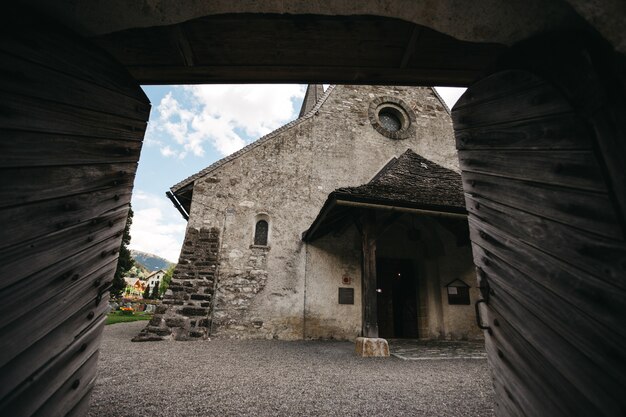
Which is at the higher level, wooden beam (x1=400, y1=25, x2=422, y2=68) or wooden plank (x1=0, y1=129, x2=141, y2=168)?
wooden beam (x1=400, y1=25, x2=422, y2=68)

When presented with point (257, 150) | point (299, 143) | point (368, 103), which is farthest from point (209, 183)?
point (368, 103)

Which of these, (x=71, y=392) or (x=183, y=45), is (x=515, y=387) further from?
(x=183, y=45)

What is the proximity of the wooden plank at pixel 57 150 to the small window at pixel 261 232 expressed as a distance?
252 inches

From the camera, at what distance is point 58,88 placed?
127cm

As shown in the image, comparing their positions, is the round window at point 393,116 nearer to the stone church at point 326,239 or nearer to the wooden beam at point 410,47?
the stone church at point 326,239

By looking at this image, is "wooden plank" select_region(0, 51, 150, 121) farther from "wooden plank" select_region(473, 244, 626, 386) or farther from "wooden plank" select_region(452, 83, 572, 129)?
"wooden plank" select_region(473, 244, 626, 386)

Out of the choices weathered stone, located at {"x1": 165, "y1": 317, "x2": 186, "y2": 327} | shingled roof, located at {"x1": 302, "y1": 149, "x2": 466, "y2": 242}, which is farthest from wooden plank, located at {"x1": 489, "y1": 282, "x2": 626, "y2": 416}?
weathered stone, located at {"x1": 165, "y1": 317, "x2": 186, "y2": 327}

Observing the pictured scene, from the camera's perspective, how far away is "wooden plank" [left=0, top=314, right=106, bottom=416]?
1.06m

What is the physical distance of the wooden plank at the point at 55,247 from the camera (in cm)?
104

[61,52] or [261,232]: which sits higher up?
[261,232]

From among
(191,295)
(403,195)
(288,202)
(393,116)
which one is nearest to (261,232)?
(288,202)

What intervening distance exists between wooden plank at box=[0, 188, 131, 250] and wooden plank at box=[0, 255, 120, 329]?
17cm

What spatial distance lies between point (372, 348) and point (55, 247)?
500cm

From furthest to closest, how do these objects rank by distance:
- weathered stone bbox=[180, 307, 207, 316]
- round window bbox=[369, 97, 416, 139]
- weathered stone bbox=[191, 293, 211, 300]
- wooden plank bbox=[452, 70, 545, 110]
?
round window bbox=[369, 97, 416, 139], weathered stone bbox=[191, 293, 211, 300], weathered stone bbox=[180, 307, 207, 316], wooden plank bbox=[452, 70, 545, 110]
